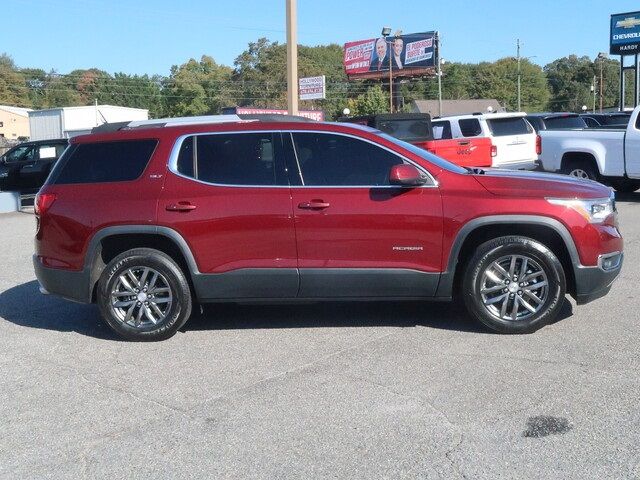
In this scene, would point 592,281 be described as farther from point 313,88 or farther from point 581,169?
point 313,88

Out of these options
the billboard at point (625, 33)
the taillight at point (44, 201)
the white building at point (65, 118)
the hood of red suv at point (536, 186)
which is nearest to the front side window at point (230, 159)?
the taillight at point (44, 201)

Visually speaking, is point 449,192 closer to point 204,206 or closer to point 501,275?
point 501,275

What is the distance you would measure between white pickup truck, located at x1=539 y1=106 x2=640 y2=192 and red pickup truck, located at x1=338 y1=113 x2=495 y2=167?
56.3 inches

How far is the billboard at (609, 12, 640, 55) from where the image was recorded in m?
38.7

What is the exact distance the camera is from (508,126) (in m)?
17.5

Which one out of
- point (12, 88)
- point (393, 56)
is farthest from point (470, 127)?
point (12, 88)

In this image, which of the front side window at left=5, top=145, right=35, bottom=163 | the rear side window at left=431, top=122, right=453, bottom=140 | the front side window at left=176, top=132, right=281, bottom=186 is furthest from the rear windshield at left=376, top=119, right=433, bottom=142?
the front side window at left=176, top=132, right=281, bottom=186

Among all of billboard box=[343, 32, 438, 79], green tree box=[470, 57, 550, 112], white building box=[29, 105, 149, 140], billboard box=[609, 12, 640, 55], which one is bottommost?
white building box=[29, 105, 149, 140]

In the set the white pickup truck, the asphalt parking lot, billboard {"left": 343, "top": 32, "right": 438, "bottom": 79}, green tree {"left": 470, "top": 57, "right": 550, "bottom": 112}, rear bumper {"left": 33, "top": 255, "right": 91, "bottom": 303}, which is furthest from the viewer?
green tree {"left": 470, "top": 57, "right": 550, "bottom": 112}

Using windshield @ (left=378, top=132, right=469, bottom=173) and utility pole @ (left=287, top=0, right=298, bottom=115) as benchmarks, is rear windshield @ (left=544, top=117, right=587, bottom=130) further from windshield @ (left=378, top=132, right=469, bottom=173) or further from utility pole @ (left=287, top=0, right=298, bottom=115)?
windshield @ (left=378, top=132, right=469, bottom=173)

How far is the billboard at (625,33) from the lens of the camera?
127 ft

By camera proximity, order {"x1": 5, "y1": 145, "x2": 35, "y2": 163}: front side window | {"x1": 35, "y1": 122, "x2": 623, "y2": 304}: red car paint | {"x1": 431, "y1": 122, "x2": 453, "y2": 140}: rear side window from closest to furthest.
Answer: {"x1": 35, "y1": 122, "x2": 623, "y2": 304}: red car paint
{"x1": 431, "y1": 122, "x2": 453, "y2": 140}: rear side window
{"x1": 5, "y1": 145, "x2": 35, "y2": 163}: front side window

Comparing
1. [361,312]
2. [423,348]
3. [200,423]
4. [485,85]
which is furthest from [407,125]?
[485,85]

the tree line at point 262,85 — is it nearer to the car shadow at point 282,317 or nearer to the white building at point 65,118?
the white building at point 65,118
